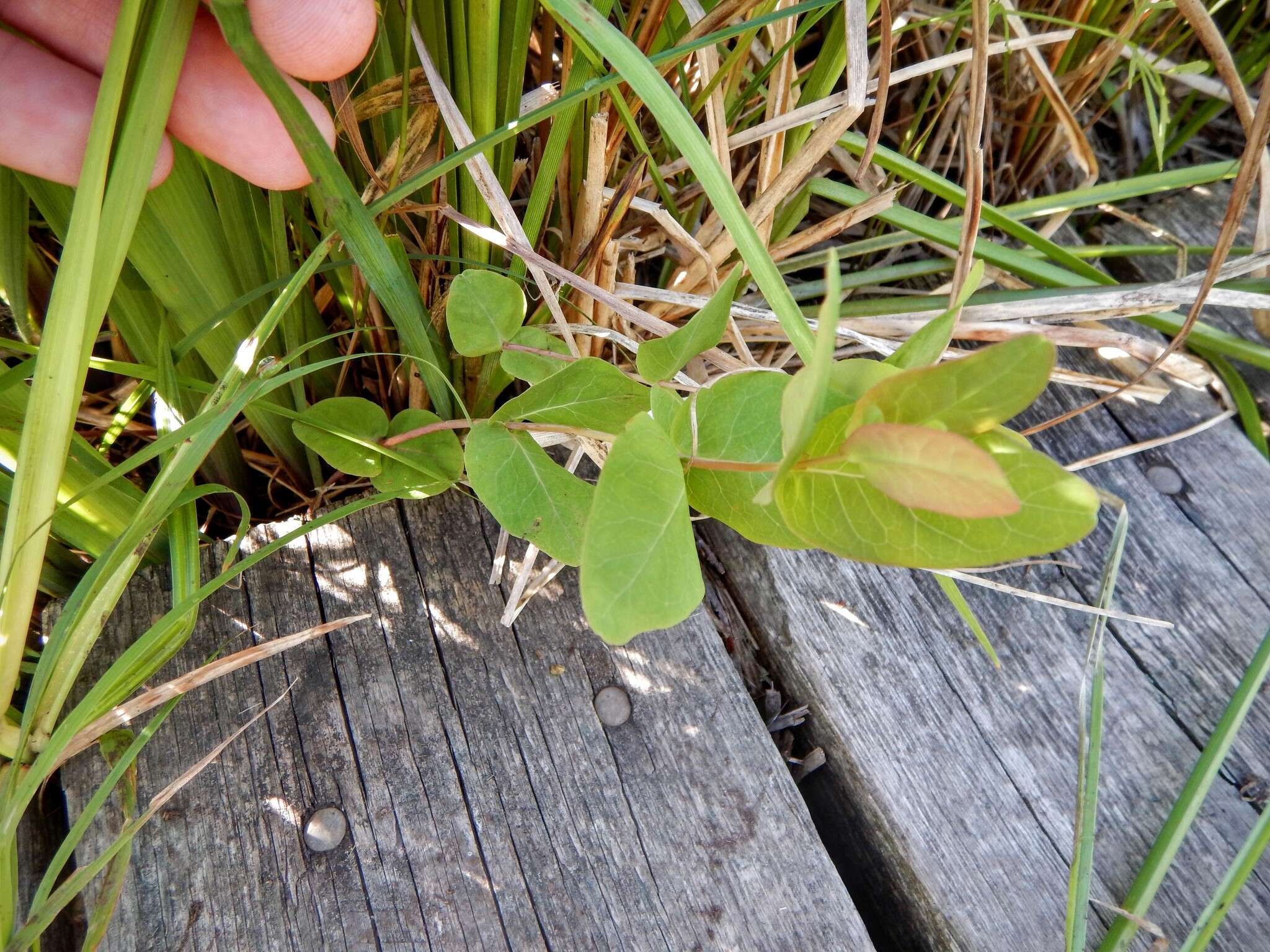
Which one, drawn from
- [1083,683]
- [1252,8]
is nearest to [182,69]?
[1083,683]

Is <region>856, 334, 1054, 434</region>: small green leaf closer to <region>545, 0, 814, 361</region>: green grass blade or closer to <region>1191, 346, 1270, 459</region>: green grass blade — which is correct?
<region>545, 0, 814, 361</region>: green grass blade

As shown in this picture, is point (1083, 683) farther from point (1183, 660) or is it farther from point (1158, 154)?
point (1158, 154)

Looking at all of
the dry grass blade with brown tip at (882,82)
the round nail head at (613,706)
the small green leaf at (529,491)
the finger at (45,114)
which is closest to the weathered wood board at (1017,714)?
the round nail head at (613,706)

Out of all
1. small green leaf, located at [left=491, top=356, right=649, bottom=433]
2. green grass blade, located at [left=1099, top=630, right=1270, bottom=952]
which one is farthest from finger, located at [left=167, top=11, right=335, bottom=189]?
green grass blade, located at [left=1099, top=630, right=1270, bottom=952]

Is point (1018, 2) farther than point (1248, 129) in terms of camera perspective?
Yes

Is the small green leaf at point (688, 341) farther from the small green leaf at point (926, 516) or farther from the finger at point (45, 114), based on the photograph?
the finger at point (45, 114)

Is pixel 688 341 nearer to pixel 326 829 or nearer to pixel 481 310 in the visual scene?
pixel 481 310
